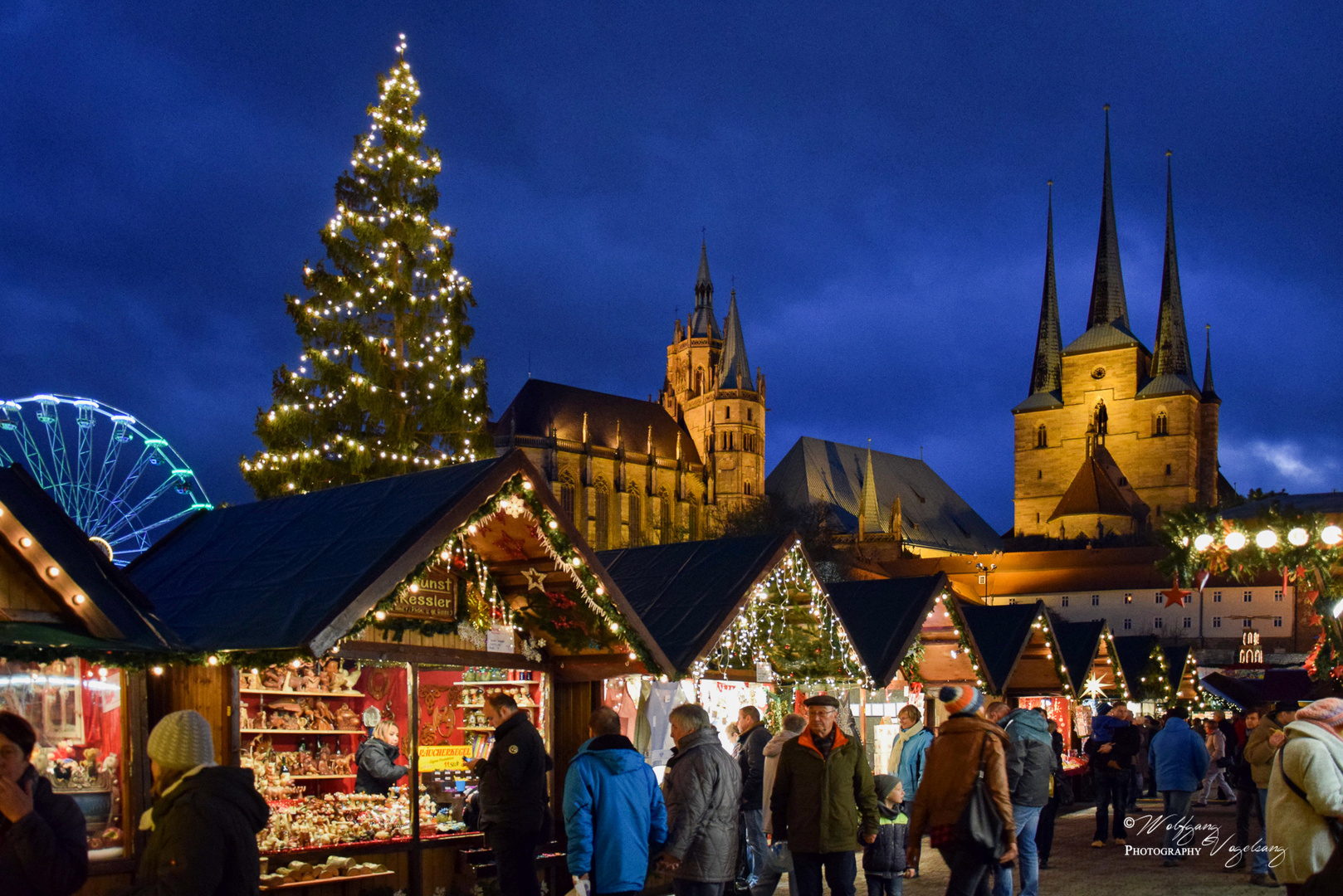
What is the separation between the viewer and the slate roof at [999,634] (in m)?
17.5

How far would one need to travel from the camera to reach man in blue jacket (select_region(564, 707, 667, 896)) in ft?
20.5

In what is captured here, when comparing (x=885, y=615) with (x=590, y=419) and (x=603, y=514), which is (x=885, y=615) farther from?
(x=590, y=419)

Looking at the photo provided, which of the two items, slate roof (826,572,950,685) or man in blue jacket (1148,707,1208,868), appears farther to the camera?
slate roof (826,572,950,685)

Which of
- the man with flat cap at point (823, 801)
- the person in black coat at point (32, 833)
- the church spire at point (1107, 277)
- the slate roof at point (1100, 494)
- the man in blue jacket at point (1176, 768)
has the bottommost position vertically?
the man in blue jacket at point (1176, 768)

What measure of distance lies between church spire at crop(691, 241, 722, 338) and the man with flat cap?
102 metres

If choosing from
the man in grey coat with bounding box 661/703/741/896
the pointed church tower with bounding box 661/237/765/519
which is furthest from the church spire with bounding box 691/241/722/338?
the man in grey coat with bounding box 661/703/741/896

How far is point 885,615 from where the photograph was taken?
51.5 ft

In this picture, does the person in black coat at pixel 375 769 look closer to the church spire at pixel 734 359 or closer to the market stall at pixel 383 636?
the market stall at pixel 383 636

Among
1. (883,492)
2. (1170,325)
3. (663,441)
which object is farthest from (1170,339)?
(663,441)

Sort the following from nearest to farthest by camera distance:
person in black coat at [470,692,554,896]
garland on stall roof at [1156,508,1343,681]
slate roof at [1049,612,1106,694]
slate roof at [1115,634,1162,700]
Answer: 1. person in black coat at [470,692,554,896]
2. garland on stall roof at [1156,508,1343,681]
3. slate roof at [1049,612,1106,694]
4. slate roof at [1115,634,1162,700]

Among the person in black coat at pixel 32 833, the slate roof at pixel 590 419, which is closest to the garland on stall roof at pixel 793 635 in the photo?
the person in black coat at pixel 32 833

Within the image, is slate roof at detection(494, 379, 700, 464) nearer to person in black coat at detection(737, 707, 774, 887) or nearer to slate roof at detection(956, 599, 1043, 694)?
slate roof at detection(956, 599, 1043, 694)

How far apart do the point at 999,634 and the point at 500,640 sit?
9884 millimetres

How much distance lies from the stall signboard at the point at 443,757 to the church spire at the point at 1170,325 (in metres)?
90.8
